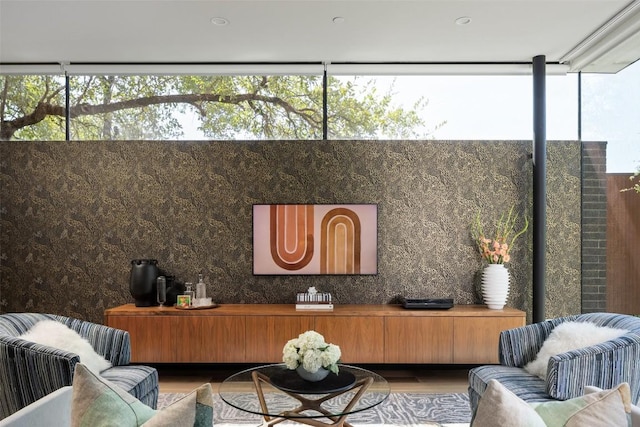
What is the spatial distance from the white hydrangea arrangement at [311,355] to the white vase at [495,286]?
7.46 feet

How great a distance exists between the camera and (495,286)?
435 cm

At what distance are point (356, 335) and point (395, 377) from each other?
1.83 ft

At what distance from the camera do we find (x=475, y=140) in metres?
4.64

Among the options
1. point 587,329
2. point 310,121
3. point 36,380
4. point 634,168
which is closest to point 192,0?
point 310,121

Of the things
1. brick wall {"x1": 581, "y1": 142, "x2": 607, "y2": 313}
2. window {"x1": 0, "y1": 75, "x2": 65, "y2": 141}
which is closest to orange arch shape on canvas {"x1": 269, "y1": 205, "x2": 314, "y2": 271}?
window {"x1": 0, "y1": 75, "x2": 65, "y2": 141}

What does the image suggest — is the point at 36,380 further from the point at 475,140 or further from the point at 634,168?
the point at 634,168

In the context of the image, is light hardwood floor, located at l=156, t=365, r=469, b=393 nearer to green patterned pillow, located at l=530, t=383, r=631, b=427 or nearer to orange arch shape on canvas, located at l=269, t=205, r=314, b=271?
orange arch shape on canvas, located at l=269, t=205, r=314, b=271

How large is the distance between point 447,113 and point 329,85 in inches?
47.4

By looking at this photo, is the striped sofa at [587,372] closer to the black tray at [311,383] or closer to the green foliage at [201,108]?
the black tray at [311,383]

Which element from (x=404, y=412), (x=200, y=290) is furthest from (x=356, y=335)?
(x=200, y=290)

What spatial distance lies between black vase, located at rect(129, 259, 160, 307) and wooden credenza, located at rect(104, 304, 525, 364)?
0.59ft

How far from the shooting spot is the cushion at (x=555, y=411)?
50.7 inches

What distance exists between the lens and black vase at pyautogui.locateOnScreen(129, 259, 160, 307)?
431 cm

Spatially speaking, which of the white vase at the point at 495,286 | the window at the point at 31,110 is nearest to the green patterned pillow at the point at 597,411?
the white vase at the point at 495,286
